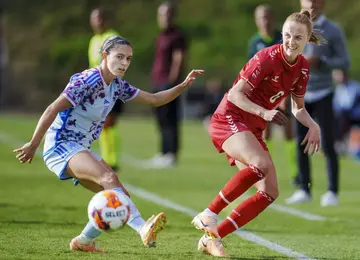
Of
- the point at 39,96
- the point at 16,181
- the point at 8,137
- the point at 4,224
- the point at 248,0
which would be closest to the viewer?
the point at 4,224

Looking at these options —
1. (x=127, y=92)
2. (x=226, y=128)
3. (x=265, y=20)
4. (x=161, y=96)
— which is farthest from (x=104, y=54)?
(x=265, y=20)

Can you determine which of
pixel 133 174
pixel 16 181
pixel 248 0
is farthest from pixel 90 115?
pixel 248 0

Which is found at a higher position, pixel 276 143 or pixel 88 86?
pixel 88 86

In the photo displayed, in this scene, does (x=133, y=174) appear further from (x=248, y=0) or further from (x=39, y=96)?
(x=248, y=0)

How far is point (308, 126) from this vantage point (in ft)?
24.3

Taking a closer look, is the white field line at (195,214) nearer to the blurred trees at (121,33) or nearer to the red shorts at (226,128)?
the red shorts at (226,128)

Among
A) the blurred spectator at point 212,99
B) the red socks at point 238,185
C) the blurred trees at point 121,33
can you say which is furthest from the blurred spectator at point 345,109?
the blurred trees at point 121,33

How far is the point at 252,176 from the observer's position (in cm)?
705

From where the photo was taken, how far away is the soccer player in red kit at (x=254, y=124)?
7035mm

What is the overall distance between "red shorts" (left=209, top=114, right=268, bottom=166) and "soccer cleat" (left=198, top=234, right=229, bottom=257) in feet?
2.38

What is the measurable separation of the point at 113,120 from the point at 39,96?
108ft

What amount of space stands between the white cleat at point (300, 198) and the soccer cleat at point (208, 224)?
12.8 feet

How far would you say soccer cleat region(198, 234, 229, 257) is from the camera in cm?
687

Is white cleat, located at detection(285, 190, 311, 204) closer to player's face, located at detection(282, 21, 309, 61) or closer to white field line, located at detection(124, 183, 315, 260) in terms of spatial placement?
white field line, located at detection(124, 183, 315, 260)
